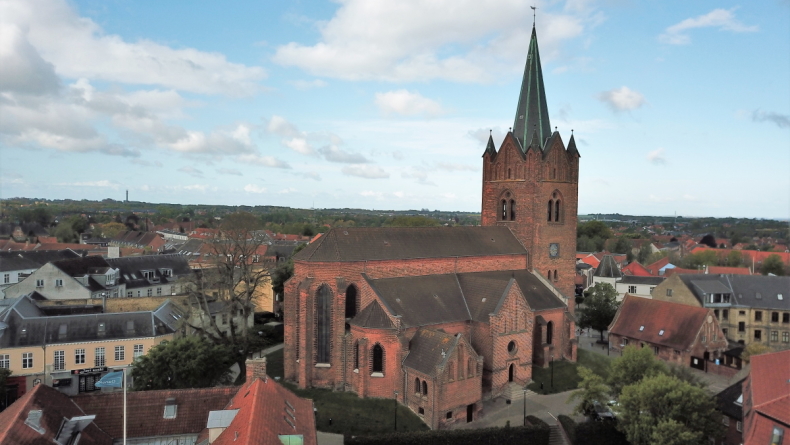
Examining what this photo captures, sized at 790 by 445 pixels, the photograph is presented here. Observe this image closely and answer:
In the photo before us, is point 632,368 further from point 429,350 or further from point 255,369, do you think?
point 255,369

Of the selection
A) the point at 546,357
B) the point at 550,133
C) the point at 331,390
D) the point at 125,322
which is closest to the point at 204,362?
the point at 331,390

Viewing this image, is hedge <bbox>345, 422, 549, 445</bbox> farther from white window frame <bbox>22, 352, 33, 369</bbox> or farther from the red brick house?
white window frame <bbox>22, 352, 33, 369</bbox>

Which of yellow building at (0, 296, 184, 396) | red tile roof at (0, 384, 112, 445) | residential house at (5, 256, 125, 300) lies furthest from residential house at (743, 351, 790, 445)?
residential house at (5, 256, 125, 300)

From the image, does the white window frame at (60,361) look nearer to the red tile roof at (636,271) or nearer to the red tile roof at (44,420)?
the red tile roof at (44,420)

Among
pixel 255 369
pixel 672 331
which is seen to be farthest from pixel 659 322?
pixel 255 369

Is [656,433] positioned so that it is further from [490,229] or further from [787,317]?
[787,317]

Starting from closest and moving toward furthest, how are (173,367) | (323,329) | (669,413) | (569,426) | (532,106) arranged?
(669,413)
(569,426)
(173,367)
(323,329)
(532,106)
